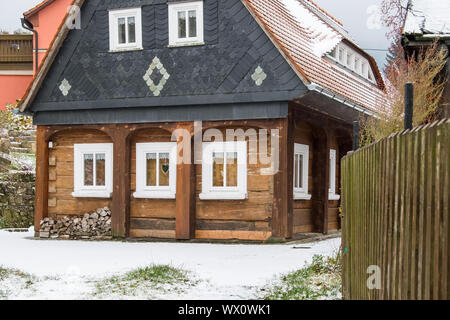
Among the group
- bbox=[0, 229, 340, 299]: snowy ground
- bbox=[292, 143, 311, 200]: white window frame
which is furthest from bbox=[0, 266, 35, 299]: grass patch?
bbox=[292, 143, 311, 200]: white window frame

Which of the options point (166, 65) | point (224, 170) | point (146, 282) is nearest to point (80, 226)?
point (224, 170)

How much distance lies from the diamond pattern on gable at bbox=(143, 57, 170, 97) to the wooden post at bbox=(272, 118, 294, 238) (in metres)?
2.94

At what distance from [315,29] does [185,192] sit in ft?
22.6

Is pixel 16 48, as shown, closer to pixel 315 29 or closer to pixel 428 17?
pixel 315 29

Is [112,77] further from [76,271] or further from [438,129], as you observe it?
[438,129]

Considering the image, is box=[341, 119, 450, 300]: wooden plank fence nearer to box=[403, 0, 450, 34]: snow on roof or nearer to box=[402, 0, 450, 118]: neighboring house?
box=[402, 0, 450, 118]: neighboring house

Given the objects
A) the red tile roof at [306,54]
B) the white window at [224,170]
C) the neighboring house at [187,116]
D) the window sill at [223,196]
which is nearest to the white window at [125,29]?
the neighboring house at [187,116]

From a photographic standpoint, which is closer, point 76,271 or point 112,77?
point 76,271

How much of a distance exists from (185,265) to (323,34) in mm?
10425

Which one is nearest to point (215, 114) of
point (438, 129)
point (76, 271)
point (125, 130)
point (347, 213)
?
point (125, 130)

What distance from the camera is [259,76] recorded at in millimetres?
15031

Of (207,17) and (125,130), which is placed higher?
(207,17)
